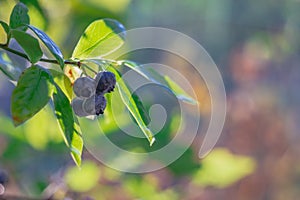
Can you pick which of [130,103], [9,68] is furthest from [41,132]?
[130,103]

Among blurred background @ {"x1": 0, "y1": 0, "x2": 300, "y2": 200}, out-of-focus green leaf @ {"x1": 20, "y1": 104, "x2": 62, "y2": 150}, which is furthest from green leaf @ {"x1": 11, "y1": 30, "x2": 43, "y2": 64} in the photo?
out-of-focus green leaf @ {"x1": 20, "y1": 104, "x2": 62, "y2": 150}

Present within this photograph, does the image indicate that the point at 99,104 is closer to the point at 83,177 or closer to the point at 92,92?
the point at 92,92

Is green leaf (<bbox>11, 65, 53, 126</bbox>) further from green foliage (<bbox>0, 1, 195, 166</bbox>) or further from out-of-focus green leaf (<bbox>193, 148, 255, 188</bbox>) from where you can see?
out-of-focus green leaf (<bbox>193, 148, 255, 188</bbox>)

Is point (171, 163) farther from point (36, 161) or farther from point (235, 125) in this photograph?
point (235, 125)

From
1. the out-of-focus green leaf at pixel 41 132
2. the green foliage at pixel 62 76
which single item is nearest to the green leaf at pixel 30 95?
the green foliage at pixel 62 76

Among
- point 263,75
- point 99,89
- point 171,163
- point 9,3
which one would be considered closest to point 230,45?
point 263,75
